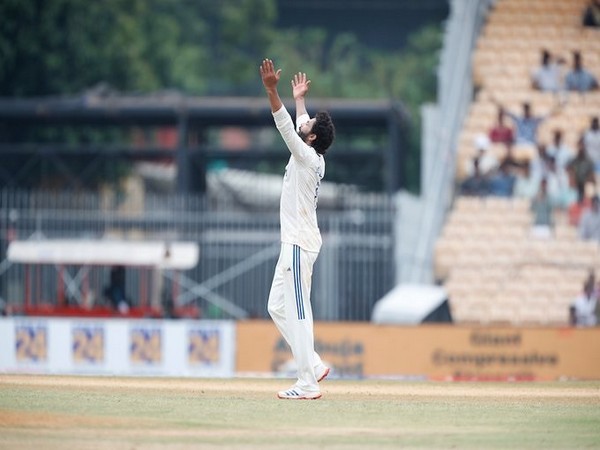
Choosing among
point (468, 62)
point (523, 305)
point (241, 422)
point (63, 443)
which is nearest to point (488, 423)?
point (241, 422)

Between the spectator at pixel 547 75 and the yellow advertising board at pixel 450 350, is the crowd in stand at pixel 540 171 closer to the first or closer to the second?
the spectator at pixel 547 75

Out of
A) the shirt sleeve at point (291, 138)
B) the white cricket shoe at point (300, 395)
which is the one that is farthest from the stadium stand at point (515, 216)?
the shirt sleeve at point (291, 138)

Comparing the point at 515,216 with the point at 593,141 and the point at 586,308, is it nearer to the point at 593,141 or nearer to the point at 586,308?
the point at 593,141

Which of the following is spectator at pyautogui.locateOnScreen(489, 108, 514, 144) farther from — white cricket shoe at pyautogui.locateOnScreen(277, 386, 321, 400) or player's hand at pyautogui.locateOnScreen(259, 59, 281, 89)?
player's hand at pyautogui.locateOnScreen(259, 59, 281, 89)

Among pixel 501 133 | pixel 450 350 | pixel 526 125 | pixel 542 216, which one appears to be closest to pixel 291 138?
pixel 450 350

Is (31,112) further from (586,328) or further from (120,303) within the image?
(586,328)

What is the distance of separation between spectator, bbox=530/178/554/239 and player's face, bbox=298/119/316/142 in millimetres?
16790

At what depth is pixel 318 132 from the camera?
14.5 metres

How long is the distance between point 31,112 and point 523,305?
11214 millimetres

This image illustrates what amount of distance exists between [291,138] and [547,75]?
70.5ft

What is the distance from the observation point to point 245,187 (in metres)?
45.8

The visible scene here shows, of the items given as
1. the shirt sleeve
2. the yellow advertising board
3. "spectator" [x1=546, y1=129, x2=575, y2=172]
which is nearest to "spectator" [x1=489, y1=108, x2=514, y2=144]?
"spectator" [x1=546, y1=129, x2=575, y2=172]

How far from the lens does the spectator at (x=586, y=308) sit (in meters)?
28.9

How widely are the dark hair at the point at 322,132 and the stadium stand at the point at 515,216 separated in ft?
45.7
